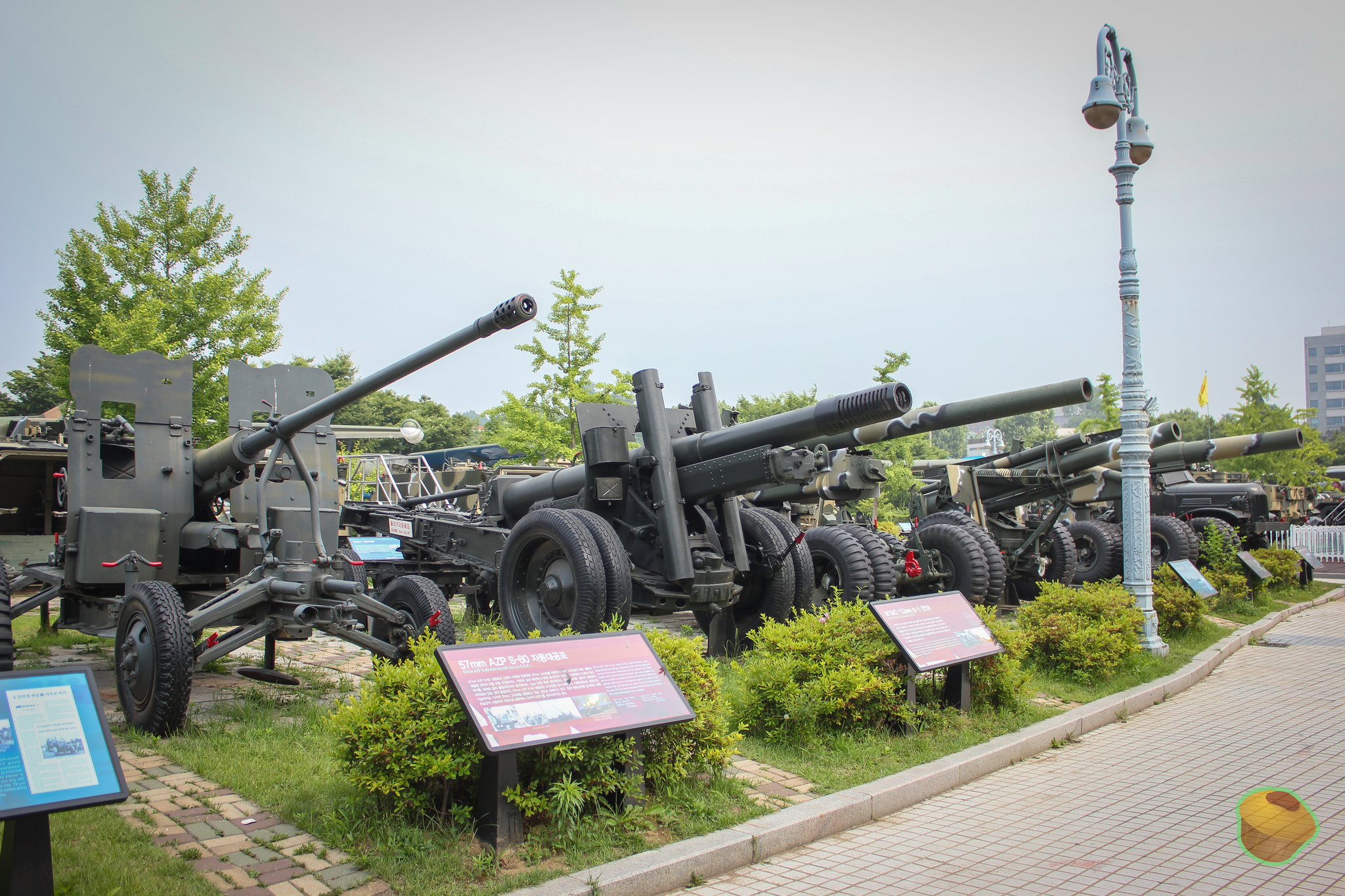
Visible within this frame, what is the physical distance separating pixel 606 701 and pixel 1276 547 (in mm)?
15672

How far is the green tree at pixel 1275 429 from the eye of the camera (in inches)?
1184

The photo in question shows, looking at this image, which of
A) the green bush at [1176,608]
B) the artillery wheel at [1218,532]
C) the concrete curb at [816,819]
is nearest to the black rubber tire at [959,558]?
the green bush at [1176,608]

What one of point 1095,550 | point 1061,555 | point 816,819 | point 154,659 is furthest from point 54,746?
point 1095,550

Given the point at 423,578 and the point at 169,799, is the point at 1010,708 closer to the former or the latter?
the point at 423,578

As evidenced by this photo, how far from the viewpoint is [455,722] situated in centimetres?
420

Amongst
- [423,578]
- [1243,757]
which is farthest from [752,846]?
[423,578]

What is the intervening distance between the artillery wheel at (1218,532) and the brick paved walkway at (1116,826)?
273 inches

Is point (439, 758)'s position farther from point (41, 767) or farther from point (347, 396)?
point (347, 396)

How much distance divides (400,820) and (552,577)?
11.8 ft

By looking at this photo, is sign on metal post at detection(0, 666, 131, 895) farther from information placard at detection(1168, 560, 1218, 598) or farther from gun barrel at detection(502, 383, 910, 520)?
information placard at detection(1168, 560, 1218, 598)

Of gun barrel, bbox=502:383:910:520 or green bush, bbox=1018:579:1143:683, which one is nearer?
gun barrel, bbox=502:383:910:520

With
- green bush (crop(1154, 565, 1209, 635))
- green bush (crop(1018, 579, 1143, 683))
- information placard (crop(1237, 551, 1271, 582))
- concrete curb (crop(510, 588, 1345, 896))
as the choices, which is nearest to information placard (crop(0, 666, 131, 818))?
concrete curb (crop(510, 588, 1345, 896))

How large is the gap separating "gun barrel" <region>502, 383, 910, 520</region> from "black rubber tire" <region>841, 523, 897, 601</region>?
9.32ft

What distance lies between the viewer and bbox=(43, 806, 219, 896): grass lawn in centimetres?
347
